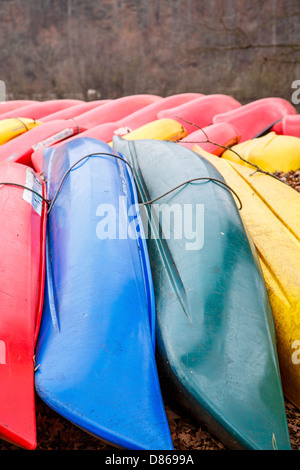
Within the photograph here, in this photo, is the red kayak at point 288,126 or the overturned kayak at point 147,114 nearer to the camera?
the red kayak at point 288,126

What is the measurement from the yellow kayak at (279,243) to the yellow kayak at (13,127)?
198 centimetres

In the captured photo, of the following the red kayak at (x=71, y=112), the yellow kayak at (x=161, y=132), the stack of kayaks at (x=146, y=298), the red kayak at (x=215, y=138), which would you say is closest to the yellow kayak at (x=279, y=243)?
the stack of kayaks at (x=146, y=298)

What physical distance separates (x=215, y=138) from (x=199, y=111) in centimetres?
98

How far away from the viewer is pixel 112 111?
488 cm

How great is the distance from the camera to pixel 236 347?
1.64 m

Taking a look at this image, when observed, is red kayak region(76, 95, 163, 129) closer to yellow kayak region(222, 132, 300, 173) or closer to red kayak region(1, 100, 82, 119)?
red kayak region(1, 100, 82, 119)

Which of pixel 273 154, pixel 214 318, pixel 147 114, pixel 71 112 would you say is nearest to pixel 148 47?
pixel 71 112

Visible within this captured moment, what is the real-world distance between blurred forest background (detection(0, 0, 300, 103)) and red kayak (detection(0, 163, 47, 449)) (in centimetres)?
523

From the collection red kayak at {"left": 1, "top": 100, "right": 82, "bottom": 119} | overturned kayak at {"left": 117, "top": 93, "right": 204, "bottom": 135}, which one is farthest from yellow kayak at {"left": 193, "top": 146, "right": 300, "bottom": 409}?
red kayak at {"left": 1, "top": 100, "right": 82, "bottom": 119}

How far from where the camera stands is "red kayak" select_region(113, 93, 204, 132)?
444 centimetres

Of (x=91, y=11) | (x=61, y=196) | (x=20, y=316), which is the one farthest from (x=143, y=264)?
(x=91, y=11)

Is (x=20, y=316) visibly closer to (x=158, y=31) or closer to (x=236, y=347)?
(x=236, y=347)

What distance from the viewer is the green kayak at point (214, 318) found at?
1501 millimetres

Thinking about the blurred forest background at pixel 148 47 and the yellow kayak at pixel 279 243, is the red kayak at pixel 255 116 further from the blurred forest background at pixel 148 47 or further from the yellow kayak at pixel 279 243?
the blurred forest background at pixel 148 47
